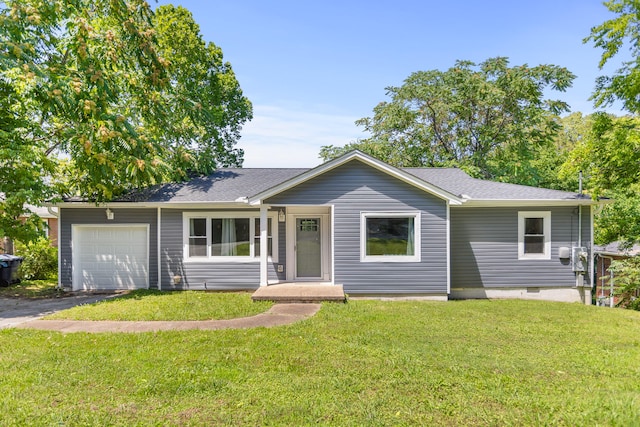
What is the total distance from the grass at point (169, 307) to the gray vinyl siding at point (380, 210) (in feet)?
9.12

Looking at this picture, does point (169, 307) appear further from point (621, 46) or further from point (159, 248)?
point (621, 46)

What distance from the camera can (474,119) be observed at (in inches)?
830

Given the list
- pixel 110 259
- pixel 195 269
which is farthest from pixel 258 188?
pixel 110 259

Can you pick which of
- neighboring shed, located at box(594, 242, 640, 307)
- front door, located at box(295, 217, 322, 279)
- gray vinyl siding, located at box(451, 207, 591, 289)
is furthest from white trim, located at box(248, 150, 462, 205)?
neighboring shed, located at box(594, 242, 640, 307)

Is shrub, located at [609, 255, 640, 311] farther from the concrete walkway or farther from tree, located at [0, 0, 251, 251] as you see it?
tree, located at [0, 0, 251, 251]

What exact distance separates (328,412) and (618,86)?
12.3 metres

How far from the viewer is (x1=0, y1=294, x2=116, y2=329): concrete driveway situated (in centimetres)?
770

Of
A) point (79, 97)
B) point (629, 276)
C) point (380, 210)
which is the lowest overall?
point (629, 276)

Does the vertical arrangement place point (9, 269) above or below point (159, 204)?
below

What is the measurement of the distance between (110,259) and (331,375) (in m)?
9.40

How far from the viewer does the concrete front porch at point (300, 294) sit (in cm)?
879

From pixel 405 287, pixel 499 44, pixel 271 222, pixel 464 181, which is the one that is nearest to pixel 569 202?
pixel 464 181

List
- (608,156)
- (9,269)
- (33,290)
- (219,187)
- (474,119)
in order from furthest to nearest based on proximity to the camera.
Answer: (474,119), (9,269), (219,187), (33,290), (608,156)

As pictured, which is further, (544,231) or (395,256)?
(544,231)
